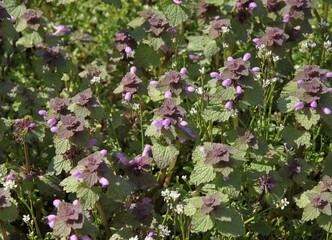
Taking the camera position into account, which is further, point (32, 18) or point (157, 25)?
point (32, 18)

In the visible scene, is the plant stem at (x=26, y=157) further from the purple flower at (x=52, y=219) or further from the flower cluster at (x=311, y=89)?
the flower cluster at (x=311, y=89)

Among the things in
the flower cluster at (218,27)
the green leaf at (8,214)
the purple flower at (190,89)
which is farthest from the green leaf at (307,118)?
the green leaf at (8,214)

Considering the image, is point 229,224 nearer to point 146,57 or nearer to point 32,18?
point 146,57

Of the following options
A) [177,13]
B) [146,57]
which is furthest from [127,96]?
[177,13]

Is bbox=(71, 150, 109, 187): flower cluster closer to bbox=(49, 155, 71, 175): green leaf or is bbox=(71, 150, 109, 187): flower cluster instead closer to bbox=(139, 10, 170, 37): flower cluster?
bbox=(49, 155, 71, 175): green leaf

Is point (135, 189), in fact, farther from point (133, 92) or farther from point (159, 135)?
point (133, 92)
